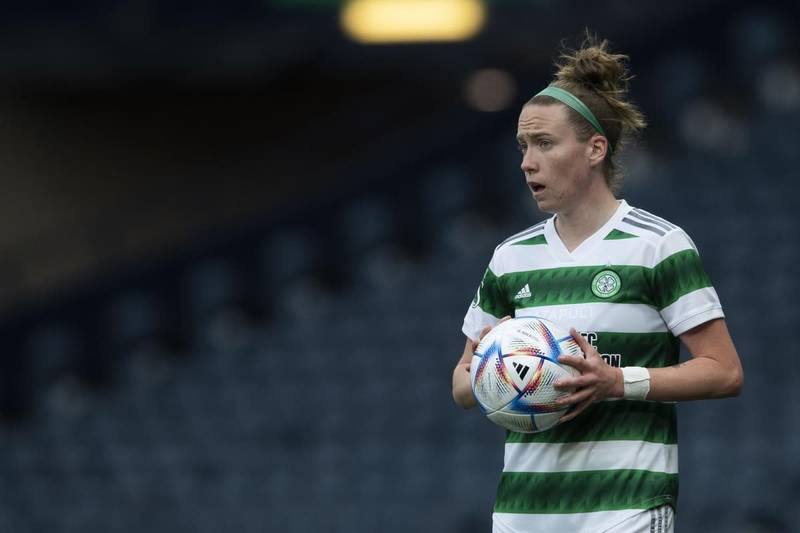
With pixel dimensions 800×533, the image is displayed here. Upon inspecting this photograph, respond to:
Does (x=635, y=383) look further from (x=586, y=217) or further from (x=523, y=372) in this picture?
(x=586, y=217)

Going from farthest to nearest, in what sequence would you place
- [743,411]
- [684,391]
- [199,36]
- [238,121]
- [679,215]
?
[238,121] < [199,36] < [679,215] < [743,411] < [684,391]

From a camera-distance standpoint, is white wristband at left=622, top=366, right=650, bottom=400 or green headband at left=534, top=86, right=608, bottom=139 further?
green headband at left=534, top=86, right=608, bottom=139

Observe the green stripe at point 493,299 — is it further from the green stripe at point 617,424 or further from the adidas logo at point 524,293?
the green stripe at point 617,424

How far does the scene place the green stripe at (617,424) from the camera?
375 cm

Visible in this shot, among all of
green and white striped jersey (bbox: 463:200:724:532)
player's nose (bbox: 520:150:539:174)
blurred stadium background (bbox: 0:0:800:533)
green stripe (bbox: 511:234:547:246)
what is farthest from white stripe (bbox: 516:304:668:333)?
blurred stadium background (bbox: 0:0:800:533)

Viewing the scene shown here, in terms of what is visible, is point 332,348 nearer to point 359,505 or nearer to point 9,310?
point 359,505

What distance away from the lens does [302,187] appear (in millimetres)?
15562

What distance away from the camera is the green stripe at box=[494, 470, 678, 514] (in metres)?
3.71

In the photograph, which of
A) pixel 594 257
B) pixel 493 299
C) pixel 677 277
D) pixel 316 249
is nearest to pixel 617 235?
pixel 594 257

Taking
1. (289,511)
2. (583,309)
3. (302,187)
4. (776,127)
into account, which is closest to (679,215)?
(776,127)

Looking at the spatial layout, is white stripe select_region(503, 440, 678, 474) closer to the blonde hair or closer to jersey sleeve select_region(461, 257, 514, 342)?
jersey sleeve select_region(461, 257, 514, 342)

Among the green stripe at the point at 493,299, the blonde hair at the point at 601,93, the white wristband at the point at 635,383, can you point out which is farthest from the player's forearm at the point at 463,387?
the blonde hair at the point at 601,93

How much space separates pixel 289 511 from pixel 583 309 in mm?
7241

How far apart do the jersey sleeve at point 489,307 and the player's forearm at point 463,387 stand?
0.32 ft
